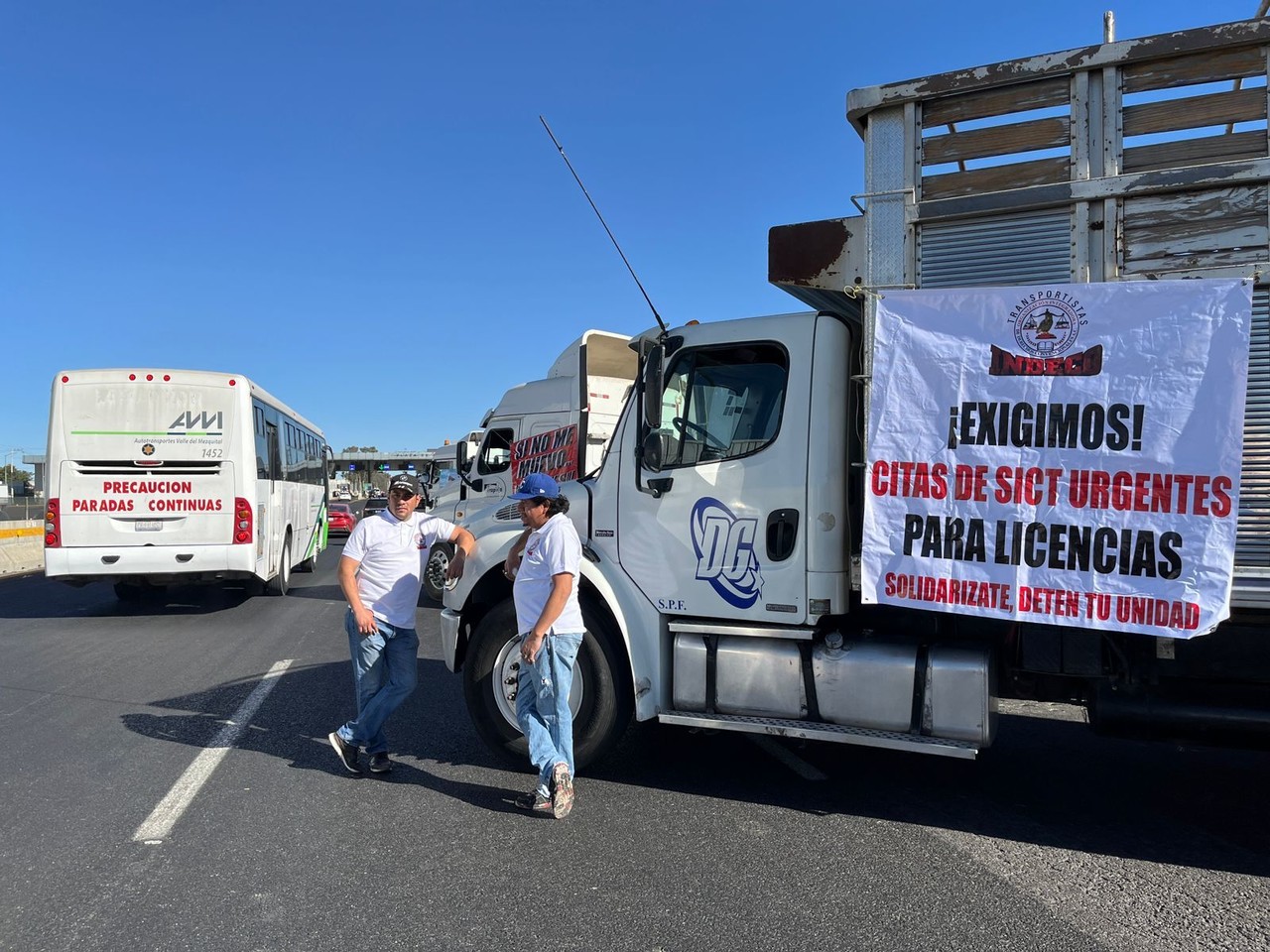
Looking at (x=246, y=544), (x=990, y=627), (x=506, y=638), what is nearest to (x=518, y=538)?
(x=506, y=638)

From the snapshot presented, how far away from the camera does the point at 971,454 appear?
4422 mm

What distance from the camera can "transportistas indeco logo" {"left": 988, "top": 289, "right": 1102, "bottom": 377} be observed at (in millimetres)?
4211

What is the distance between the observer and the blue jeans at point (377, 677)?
5352 millimetres

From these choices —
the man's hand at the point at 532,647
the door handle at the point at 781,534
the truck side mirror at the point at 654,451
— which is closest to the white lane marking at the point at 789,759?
the door handle at the point at 781,534

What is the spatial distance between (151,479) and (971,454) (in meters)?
10.4

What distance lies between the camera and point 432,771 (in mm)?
5488

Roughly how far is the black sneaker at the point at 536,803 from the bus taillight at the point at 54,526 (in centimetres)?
900

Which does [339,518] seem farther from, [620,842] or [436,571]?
[620,842]

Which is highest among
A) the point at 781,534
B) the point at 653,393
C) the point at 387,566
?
the point at 653,393

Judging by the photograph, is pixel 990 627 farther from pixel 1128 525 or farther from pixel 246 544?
pixel 246 544

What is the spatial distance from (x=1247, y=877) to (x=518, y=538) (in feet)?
12.4

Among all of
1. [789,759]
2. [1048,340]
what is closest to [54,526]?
[789,759]

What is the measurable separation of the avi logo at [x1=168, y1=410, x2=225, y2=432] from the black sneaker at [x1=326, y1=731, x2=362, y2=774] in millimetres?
7622

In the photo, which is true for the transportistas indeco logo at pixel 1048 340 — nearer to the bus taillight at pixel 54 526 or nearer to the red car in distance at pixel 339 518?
the bus taillight at pixel 54 526
